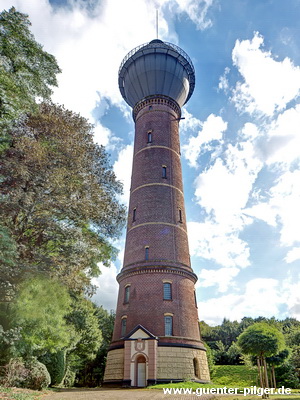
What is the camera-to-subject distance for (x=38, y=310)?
12062 millimetres

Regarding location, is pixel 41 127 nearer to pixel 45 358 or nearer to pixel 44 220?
pixel 44 220

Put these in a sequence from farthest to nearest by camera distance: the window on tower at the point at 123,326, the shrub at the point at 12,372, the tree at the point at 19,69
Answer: the window on tower at the point at 123,326 < the shrub at the point at 12,372 < the tree at the point at 19,69

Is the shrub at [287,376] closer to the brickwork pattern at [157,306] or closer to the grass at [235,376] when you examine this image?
the grass at [235,376]

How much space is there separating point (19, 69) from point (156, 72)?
58.8 feet

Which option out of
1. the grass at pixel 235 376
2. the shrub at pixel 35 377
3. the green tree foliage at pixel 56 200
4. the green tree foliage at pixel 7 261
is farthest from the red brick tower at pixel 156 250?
the grass at pixel 235 376

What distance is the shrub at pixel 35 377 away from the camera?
560 inches

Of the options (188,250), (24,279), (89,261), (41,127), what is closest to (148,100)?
(188,250)

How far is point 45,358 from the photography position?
18953 mm

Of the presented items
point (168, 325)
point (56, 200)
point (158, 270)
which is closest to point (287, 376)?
point (168, 325)

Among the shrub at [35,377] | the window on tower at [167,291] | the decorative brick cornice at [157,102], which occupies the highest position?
the decorative brick cornice at [157,102]

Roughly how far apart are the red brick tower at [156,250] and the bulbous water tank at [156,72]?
91 mm

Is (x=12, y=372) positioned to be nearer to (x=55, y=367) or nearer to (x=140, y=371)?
(x=140, y=371)

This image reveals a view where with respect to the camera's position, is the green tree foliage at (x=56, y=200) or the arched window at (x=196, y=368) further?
the arched window at (x=196, y=368)

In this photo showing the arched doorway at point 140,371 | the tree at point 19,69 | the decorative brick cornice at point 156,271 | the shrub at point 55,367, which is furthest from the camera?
the decorative brick cornice at point 156,271
